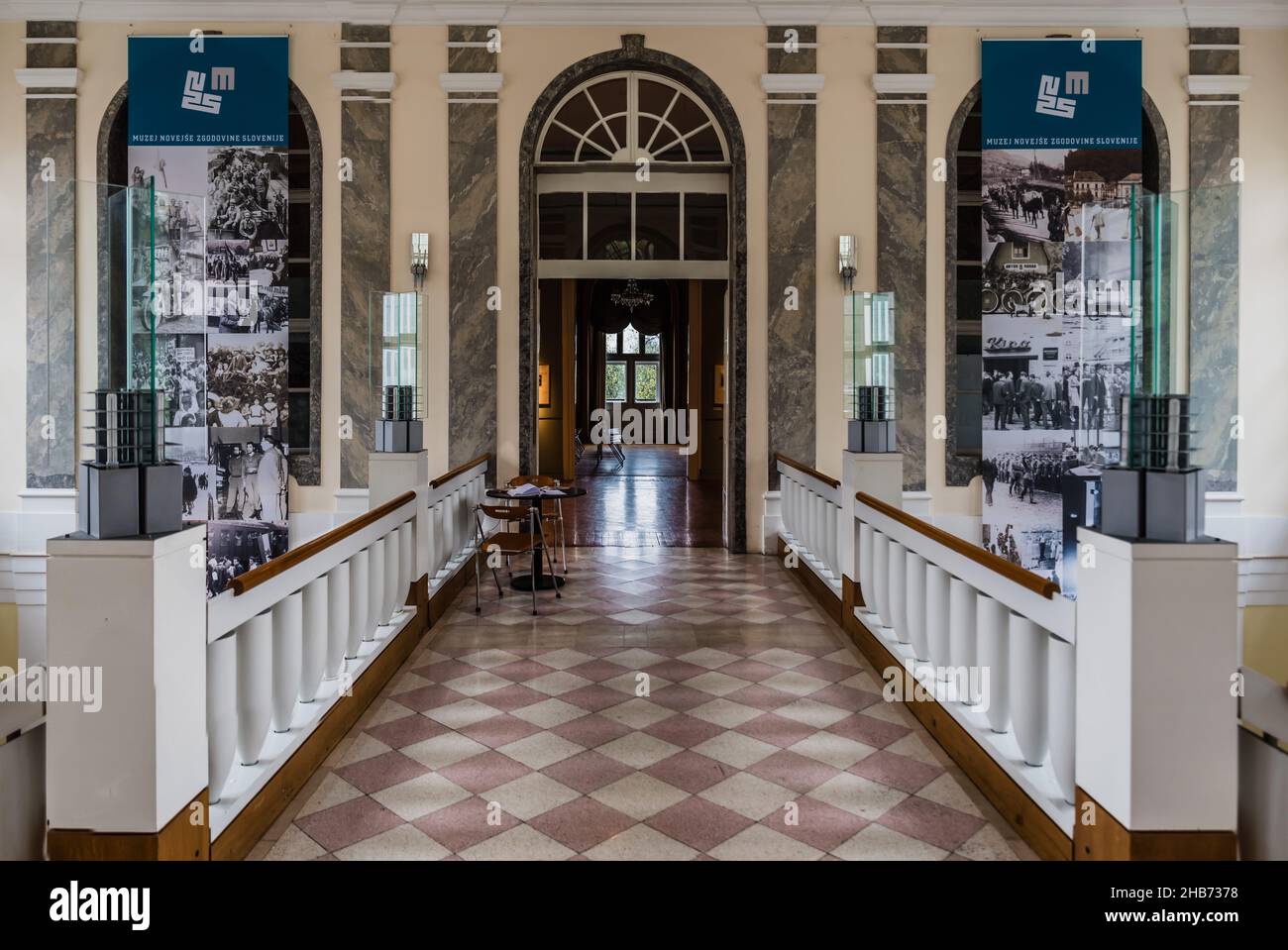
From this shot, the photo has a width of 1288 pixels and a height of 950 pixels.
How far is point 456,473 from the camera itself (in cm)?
735

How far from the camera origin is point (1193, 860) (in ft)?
8.59

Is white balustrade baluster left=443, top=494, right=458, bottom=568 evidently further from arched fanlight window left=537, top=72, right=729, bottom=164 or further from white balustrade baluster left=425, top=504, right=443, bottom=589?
arched fanlight window left=537, top=72, right=729, bottom=164

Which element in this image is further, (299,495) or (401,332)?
(299,495)

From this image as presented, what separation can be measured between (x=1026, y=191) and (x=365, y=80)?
21.4 feet

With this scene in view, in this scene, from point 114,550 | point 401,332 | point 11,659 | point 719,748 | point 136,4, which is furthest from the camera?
point 136,4

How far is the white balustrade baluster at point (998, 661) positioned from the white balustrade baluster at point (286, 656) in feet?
8.79

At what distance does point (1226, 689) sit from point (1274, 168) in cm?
873

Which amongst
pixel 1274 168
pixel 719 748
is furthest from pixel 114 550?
pixel 1274 168

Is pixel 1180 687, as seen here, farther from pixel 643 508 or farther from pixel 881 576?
pixel 643 508

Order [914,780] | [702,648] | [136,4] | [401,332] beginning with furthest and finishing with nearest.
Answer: [136,4] → [401,332] → [702,648] → [914,780]

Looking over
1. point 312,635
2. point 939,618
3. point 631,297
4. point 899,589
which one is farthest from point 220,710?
point 631,297

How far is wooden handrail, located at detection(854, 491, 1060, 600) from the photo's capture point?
3.16 m

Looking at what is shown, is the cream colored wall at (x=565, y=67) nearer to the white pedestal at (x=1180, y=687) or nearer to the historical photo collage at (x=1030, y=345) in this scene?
the historical photo collage at (x=1030, y=345)

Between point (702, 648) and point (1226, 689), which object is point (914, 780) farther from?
point (702, 648)
